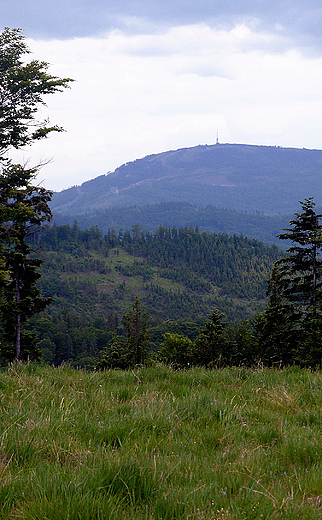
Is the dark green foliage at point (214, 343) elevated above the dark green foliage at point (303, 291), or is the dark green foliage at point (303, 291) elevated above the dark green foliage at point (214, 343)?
the dark green foliage at point (303, 291)

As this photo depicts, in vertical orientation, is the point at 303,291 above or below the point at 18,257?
below

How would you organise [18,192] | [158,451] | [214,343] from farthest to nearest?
[214,343] → [18,192] → [158,451]

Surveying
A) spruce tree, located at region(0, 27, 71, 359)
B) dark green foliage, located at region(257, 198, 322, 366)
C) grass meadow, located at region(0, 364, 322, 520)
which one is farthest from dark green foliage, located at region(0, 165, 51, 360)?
grass meadow, located at region(0, 364, 322, 520)

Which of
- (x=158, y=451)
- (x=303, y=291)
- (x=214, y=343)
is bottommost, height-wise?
(x=214, y=343)

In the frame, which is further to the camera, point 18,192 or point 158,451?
point 18,192

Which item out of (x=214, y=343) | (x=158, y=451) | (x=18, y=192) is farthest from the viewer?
(x=214, y=343)

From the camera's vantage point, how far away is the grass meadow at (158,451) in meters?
2.38

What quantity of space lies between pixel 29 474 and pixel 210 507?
4.35ft

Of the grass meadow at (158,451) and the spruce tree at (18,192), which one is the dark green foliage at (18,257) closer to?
the spruce tree at (18,192)

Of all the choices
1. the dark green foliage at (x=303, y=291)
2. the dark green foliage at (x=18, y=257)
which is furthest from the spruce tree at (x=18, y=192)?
the dark green foliage at (x=303, y=291)

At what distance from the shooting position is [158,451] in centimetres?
314

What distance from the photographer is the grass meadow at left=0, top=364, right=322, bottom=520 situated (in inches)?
93.7

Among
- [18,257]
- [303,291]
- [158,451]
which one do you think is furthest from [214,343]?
[158,451]

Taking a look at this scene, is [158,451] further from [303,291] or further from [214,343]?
[214,343]
